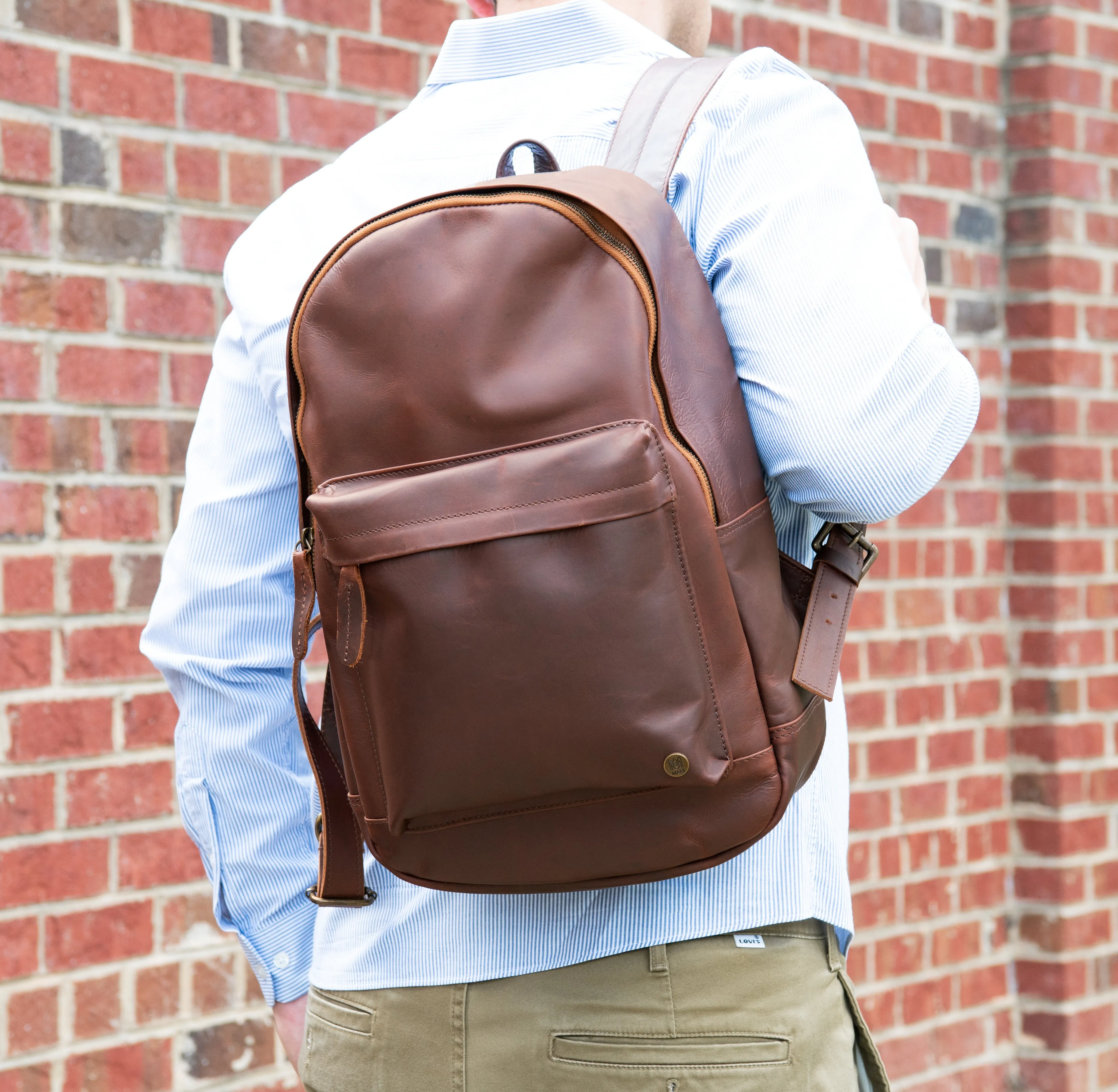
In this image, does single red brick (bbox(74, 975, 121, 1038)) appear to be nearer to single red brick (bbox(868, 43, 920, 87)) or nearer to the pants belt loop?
the pants belt loop

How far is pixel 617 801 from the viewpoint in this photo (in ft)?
3.41

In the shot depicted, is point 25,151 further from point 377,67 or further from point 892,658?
point 892,658

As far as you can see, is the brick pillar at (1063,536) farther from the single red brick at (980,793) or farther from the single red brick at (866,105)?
the single red brick at (866,105)

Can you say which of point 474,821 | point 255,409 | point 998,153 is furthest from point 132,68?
point 998,153

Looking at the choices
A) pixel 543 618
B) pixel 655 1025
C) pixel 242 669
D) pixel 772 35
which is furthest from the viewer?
pixel 772 35

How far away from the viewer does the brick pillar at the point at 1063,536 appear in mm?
3055

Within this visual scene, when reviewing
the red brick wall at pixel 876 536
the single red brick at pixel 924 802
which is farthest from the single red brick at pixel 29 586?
Answer: the single red brick at pixel 924 802

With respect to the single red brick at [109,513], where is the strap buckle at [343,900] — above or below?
below

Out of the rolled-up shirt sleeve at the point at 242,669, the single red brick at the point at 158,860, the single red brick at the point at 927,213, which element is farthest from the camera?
the single red brick at the point at 927,213

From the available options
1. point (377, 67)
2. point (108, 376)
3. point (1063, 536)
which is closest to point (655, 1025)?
point (108, 376)

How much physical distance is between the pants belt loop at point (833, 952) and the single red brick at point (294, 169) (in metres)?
1.57

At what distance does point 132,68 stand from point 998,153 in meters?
1.97

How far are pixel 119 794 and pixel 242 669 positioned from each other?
2.60 feet

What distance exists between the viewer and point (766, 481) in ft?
3.70
